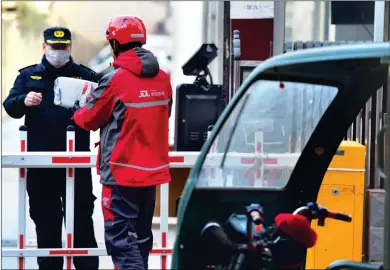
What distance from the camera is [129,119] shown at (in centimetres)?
544

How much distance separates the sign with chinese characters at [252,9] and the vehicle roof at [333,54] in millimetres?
5289

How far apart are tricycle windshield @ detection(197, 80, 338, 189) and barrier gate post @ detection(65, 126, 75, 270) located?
2.47 m

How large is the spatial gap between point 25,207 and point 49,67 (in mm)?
1102

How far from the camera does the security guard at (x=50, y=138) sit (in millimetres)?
6723

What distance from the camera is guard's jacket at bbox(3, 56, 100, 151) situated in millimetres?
6738

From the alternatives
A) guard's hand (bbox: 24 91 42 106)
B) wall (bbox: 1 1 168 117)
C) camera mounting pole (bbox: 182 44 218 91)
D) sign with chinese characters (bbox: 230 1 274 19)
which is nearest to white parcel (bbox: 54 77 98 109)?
guard's hand (bbox: 24 91 42 106)

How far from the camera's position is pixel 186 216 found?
413cm

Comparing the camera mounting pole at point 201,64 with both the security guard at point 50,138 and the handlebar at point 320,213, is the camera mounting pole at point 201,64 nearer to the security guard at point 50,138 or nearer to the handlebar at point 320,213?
the security guard at point 50,138

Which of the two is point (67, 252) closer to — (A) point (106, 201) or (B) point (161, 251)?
(B) point (161, 251)

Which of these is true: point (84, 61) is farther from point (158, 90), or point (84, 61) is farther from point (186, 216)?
point (186, 216)

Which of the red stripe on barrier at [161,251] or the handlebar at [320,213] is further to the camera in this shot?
the red stripe on barrier at [161,251]

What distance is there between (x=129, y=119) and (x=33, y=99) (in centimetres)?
139

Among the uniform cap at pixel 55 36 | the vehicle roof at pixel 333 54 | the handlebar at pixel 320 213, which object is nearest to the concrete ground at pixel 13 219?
the uniform cap at pixel 55 36

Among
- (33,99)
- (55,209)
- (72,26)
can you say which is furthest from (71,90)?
(72,26)
